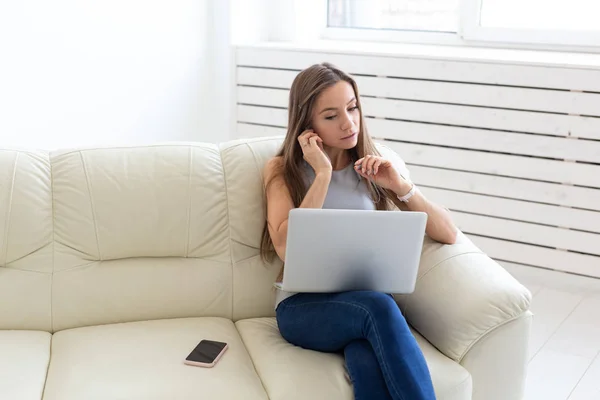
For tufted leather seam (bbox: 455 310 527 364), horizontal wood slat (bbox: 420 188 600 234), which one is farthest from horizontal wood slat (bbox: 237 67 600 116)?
tufted leather seam (bbox: 455 310 527 364)

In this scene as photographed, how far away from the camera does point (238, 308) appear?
2248 millimetres

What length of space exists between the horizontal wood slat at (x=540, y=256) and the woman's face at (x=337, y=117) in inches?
58.7

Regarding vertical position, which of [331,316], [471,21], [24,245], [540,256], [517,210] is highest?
[471,21]

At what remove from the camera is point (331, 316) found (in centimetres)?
196

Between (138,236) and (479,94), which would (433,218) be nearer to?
(138,236)

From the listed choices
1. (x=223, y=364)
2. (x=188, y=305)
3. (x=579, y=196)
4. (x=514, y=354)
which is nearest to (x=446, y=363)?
(x=514, y=354)

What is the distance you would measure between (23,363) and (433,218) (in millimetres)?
1132

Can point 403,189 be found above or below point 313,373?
above

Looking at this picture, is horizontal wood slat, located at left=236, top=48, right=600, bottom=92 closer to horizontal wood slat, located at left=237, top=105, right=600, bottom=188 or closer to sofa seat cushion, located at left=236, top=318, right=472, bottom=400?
horizontal wood slat, located at left=237, top=105, right=600, bottom=188

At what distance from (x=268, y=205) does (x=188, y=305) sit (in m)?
0.36

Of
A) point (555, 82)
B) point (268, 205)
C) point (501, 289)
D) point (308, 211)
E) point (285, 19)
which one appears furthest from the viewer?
point (285, 19)

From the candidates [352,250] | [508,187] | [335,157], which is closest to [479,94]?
[508,187]

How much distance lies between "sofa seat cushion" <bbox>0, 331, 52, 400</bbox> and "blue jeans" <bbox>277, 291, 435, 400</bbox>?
606mm

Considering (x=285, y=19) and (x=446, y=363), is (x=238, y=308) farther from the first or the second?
(x=285, y=19)
